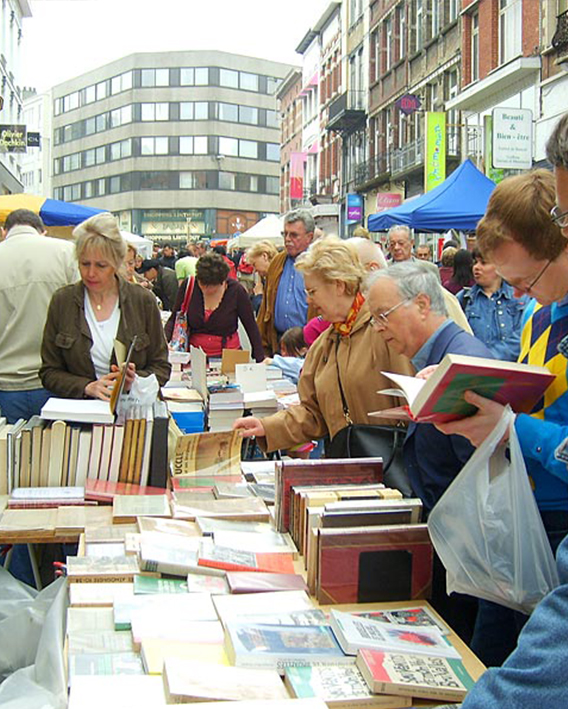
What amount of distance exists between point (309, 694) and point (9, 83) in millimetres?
33068

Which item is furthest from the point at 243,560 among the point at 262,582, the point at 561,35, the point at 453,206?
the point at 561,35

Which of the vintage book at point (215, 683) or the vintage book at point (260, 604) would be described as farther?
the vintage book at point (260, 604)

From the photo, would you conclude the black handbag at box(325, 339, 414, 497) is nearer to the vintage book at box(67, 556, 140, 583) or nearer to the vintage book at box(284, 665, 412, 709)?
the vintage book at box(67, 556, 140, 583)

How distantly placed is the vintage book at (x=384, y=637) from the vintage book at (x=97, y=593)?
0.60m

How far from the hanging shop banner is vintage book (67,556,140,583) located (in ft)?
64.8

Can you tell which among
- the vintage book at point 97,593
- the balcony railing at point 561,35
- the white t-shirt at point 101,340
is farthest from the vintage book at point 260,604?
the balcony railing at point 561,35

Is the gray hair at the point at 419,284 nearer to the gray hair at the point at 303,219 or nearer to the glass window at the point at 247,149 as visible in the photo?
the gray hair at the point at 303,219

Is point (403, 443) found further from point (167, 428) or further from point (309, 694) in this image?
point (309, 694)

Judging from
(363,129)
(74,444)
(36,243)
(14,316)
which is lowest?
(74,444)

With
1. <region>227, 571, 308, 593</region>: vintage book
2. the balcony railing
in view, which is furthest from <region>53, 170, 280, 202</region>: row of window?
<region>227, 571, 308, 593</region>: vintage book

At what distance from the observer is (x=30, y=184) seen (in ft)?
267

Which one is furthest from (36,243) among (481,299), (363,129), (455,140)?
(363,129)

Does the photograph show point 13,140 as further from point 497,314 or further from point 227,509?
point 227,509

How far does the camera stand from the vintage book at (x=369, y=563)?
7.61 ft
